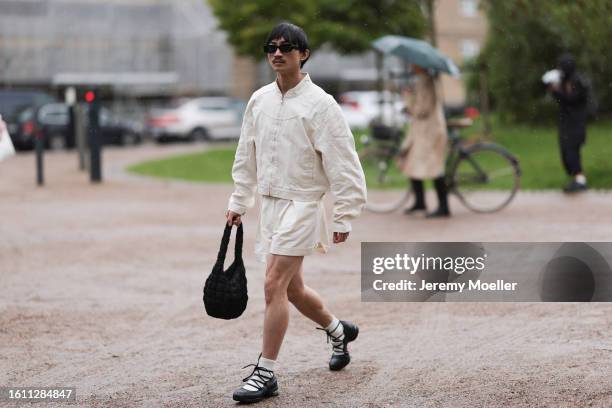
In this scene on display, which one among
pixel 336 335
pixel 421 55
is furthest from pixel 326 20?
pixel 336 335

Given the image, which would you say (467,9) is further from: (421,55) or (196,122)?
(421,55)

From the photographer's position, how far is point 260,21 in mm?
34125

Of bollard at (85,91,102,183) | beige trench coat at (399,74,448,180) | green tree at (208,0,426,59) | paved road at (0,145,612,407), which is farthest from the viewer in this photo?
green tree at (208,0,426,59)

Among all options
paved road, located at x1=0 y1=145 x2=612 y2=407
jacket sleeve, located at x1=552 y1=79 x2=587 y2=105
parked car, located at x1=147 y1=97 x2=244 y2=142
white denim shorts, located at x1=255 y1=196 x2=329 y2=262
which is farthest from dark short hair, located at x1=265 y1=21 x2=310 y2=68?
parked car, located at x1=147 y1=97 x2=244 y2=142

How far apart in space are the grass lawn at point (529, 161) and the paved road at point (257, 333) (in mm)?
3649

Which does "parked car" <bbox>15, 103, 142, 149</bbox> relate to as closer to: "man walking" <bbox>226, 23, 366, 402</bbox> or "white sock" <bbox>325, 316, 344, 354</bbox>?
"white sock" <bbox>325, 316, 344, 354</bbox>

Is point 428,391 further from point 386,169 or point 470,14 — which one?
point 470,14

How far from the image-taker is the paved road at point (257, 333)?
4.91 m

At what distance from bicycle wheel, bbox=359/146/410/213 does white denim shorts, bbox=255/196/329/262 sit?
7242 mm

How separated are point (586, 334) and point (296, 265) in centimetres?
195

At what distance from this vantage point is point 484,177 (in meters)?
11.7

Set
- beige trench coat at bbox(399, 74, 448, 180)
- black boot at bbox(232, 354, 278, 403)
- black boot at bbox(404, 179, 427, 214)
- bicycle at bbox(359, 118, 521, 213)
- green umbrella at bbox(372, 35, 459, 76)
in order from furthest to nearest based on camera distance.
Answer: black boot at bbox(404, 179, 427, 214)
bicycle at bbox(359, 118, 521, 213)
beige trench coat at bbox(399, 74, 448, 180)
green umbrella at bbox(372, 35, 459, 76)
black boot at bbox(232, 354, 278, 403)

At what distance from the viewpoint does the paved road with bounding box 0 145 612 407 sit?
16.1 ft

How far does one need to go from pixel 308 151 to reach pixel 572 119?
9563 mm
